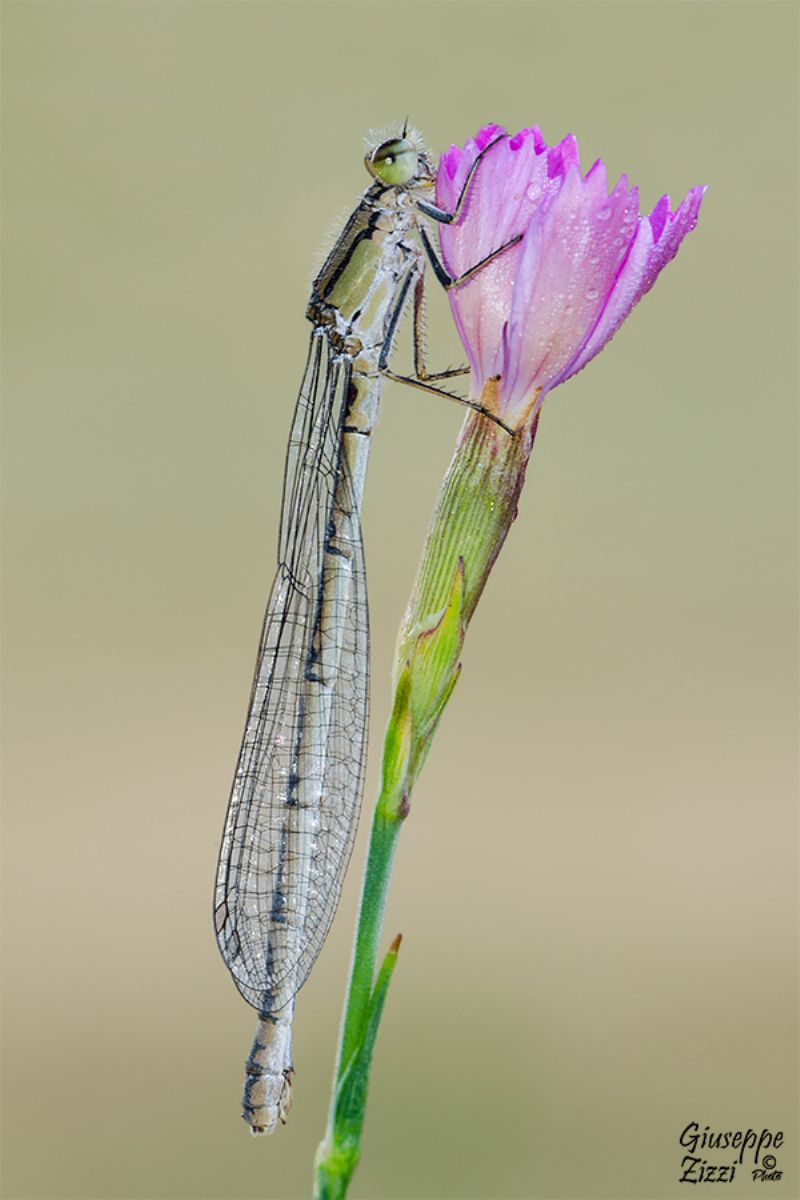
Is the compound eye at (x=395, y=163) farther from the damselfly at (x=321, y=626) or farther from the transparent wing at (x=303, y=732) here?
the transparent wing at (x=303, y=732)

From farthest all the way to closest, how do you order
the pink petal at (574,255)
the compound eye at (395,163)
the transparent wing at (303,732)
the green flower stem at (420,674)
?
the compound eye at (395,163) → the transparent wing at (303,732) → the pink petal at (574,255) → the green flower stem at (420,674)

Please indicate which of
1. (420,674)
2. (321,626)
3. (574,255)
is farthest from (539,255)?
(321,626)

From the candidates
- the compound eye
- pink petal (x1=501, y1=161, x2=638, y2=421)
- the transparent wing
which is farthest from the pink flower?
the transparent wing

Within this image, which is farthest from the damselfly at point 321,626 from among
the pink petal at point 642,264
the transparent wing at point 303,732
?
the pink petal at point 642,264

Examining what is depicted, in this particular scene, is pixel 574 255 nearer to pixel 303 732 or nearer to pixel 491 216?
pixel 491 216

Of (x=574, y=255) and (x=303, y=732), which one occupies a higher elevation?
(x=574, y=255)
